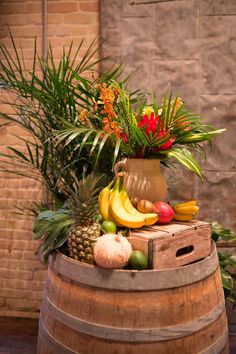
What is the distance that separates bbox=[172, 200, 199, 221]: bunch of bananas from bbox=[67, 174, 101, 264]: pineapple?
0.37m

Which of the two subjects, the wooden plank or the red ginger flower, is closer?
the wooden plank

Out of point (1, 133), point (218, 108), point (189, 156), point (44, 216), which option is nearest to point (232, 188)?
point (218, 108)

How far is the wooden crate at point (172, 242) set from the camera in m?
1.47

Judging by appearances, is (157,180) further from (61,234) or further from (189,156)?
(61,234)

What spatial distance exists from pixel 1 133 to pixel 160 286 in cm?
184

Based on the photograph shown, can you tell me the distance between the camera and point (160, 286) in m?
1.41

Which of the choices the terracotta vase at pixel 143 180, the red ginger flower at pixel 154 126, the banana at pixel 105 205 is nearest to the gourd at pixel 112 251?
the banana at pixel 105 205

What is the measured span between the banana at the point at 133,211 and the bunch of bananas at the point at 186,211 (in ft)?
0.56

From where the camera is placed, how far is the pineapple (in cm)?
153

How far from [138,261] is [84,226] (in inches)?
10.6

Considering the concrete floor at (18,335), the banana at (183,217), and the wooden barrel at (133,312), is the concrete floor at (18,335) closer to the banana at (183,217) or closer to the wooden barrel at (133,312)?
the wooden barrel at (133,312)

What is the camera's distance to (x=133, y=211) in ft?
5.38

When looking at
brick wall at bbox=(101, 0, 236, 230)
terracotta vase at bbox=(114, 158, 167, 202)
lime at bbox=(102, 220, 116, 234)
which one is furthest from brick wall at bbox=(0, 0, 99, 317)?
lime at bbox=(102, 220, 116, 234)

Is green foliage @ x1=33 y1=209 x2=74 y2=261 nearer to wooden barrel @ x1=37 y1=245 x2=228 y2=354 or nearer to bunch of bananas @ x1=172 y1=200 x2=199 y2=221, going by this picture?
wooden barrel @ x1=37 y1=245 x2=228 y2=354
